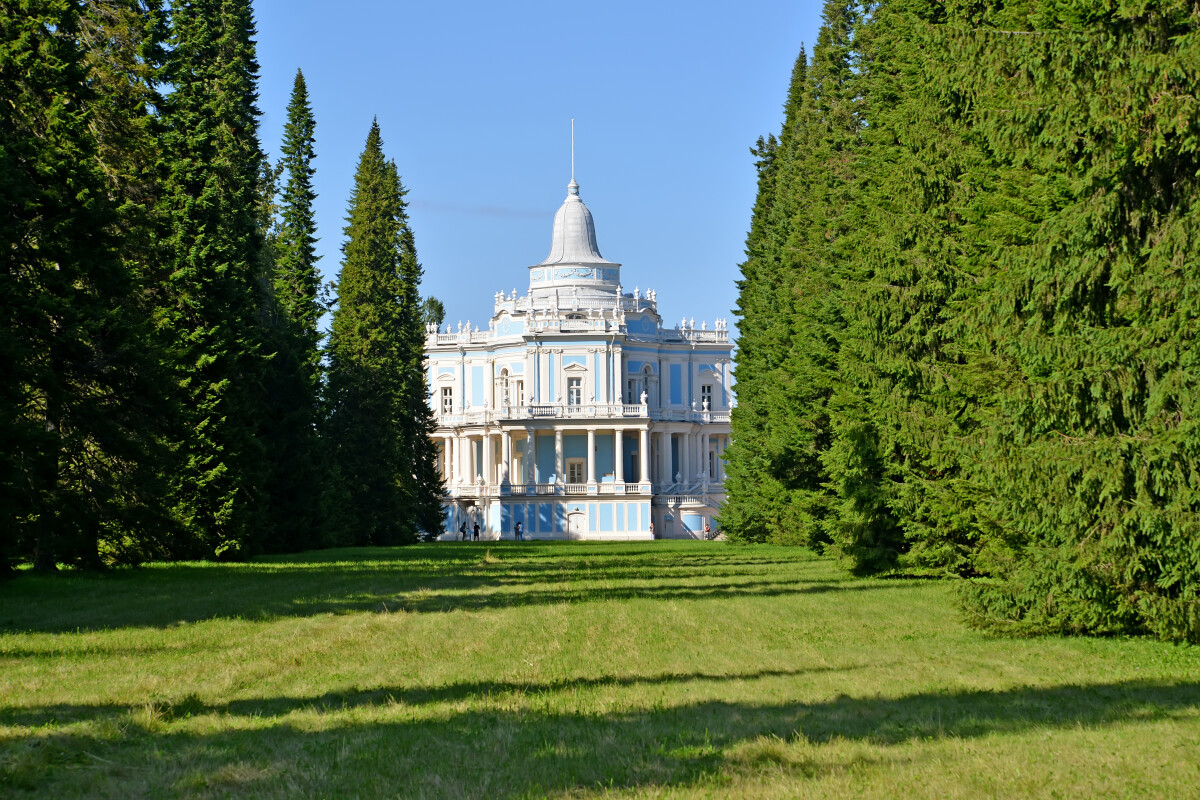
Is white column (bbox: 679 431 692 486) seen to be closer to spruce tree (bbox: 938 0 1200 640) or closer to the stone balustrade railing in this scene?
the stone balustrade railing

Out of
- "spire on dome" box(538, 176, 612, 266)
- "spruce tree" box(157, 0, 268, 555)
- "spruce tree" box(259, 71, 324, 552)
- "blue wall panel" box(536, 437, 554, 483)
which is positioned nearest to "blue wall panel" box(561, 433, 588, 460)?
"blue wall panel" box(536, 437, 554, 483)

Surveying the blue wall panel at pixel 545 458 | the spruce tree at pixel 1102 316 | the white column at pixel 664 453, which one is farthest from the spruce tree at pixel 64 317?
the white column at pixel 664 453

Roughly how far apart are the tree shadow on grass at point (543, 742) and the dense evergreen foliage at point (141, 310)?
13273 mm

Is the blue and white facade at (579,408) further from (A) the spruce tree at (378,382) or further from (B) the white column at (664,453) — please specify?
(A) the spruce tree at (378,382)

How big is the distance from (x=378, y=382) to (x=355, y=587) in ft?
99.5

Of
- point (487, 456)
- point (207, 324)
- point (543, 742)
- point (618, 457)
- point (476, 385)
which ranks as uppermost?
point (476, 385)

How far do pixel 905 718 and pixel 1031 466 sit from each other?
17.0 ft

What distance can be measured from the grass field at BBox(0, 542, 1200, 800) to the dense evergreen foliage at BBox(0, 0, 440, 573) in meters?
5.08

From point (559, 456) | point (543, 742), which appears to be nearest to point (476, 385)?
point (559, 456)

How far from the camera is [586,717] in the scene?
9.75 metres

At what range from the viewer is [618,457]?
78.5 m

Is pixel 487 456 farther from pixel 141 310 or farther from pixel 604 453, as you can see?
pixel 141 310

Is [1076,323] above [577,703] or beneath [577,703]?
above

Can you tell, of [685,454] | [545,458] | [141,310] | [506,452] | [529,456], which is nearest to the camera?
[141,310]
